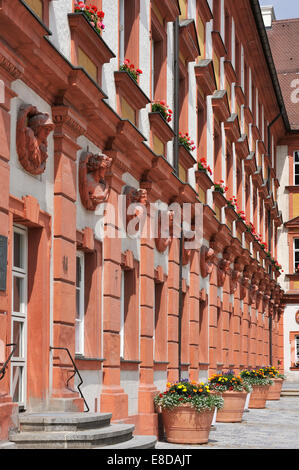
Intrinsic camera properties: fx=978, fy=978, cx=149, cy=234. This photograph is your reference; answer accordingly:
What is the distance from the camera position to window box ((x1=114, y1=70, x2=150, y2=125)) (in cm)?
1395

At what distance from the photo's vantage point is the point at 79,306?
13.0 m

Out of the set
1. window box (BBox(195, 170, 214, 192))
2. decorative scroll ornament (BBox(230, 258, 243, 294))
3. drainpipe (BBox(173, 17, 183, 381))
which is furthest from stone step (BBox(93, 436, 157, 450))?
decorative scroll ornament (BBox(230, 258, 243, 294))

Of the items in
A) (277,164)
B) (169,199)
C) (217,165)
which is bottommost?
(169,199)

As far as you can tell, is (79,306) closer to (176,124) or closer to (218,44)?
(176,124)

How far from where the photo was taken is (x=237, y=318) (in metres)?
28.5

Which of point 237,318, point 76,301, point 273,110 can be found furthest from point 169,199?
point 273,110

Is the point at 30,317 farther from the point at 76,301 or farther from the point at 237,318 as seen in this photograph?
the point at 237,318

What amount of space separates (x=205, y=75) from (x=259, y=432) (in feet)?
25.8

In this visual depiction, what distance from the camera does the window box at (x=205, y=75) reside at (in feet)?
69.3

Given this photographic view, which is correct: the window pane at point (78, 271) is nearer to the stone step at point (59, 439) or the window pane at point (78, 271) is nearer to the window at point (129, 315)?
the window at point (129, 315)

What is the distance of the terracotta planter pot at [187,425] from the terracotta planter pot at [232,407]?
4.93m

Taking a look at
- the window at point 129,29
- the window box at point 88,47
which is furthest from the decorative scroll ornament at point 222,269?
the window box at point 88,47

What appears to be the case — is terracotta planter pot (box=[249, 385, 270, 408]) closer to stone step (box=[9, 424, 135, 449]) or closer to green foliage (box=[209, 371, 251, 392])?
green foliage (box=[209, 371, 251, 392])

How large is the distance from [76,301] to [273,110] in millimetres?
28779
